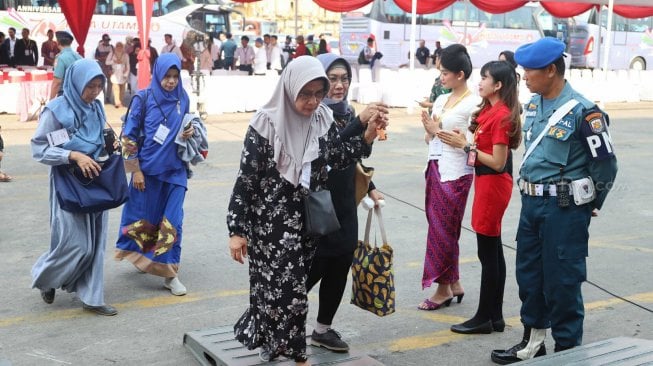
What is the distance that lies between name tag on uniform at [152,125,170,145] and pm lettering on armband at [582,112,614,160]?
3.02 m

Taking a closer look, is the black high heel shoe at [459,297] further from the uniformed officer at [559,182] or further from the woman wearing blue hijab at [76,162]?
the woman wearing blue hijab at [76,162]

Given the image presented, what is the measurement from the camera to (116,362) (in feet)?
15.2

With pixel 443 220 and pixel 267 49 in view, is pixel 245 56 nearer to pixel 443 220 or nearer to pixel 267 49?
pixel 267 49

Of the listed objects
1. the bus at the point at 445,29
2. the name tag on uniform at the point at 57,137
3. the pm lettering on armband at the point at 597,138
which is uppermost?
the bus at the point at 445,29

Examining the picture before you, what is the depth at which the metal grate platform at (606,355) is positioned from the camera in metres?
3.63

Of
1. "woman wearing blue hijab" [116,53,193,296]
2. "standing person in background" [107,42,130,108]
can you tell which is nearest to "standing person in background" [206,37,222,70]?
"standing person in background" [107,42,130,108]

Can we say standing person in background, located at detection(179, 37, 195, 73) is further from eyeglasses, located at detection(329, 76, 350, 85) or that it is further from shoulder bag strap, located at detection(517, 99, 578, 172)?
shoulder bag strap, located at detection(517, 99, 578, 172)

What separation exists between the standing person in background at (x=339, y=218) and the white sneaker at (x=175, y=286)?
1.61 meters

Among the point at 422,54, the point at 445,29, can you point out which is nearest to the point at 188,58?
the point at 422,54

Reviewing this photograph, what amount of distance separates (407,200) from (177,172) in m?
3.89

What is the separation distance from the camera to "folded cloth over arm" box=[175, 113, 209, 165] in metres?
5.87

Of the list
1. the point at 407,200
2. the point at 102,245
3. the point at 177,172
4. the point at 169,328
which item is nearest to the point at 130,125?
the point at 177,172

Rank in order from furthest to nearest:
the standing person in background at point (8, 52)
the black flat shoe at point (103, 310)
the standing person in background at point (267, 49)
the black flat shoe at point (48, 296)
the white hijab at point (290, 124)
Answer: the standing person in background at point (267, 49)
the standing person in background at point (8, 52)
the black flat shoe at point (48, 296)
the black flat shoe at point (103, 310)
the white hijab at point (290, 124)

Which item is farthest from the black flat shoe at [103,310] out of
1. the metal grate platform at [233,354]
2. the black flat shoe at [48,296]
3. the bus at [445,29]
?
the bus at [445,29]
